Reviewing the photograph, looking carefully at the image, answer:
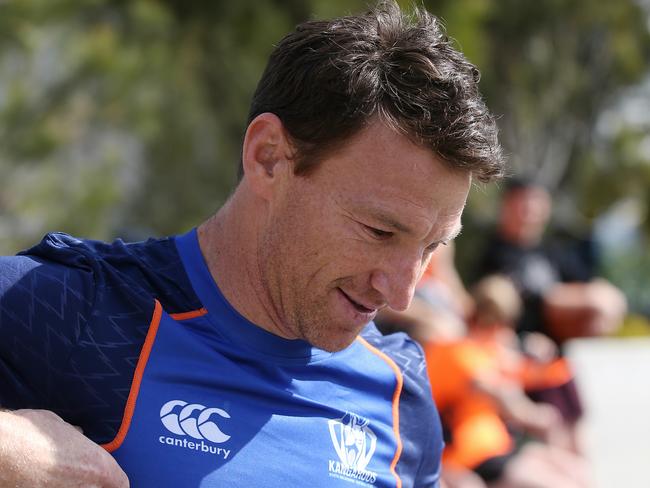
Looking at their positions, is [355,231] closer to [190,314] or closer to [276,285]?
[276,285]

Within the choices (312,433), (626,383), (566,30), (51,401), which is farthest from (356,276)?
(566,30)

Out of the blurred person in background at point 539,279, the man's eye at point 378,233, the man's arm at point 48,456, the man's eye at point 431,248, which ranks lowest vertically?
the man's arm at point 48,456

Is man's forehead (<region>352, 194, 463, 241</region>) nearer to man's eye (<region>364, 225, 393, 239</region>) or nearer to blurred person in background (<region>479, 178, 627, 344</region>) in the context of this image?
man's eye (<region>364, 225, 393, 239</region>)

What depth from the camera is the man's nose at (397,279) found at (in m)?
1.70

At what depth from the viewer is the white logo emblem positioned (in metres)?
1.81

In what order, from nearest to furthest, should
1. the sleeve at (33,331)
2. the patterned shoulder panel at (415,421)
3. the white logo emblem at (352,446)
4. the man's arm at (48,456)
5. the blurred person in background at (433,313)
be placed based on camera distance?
the man's arm at (48,456) → the sleeve at (33,331) → the white logo emblem at (352,446) → the patterned shoulder panel at (415,421) → the blurred person in background at (433,313)

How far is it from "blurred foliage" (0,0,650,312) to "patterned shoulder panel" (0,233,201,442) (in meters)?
0.46

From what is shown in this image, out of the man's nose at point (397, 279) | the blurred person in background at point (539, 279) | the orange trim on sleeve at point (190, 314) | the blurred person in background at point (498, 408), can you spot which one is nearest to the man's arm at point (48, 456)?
the orange trim on sleeve at point (190, 314)

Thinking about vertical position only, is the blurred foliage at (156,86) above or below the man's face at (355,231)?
above

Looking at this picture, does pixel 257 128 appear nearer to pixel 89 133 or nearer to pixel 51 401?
pixel 51 401

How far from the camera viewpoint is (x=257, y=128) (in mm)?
1764

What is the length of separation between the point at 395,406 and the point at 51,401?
0.69m

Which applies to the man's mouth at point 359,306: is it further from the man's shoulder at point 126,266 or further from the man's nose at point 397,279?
the man's shoulder at point 126,266

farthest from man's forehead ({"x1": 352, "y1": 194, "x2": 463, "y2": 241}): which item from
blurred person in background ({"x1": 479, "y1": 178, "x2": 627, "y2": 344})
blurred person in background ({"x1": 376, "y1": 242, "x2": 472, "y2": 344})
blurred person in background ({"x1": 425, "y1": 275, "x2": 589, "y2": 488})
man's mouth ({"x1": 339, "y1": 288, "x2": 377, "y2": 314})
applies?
blurred person in background ({"x1": 479, "y1": 178, "x2": 627, "y2": 344})
